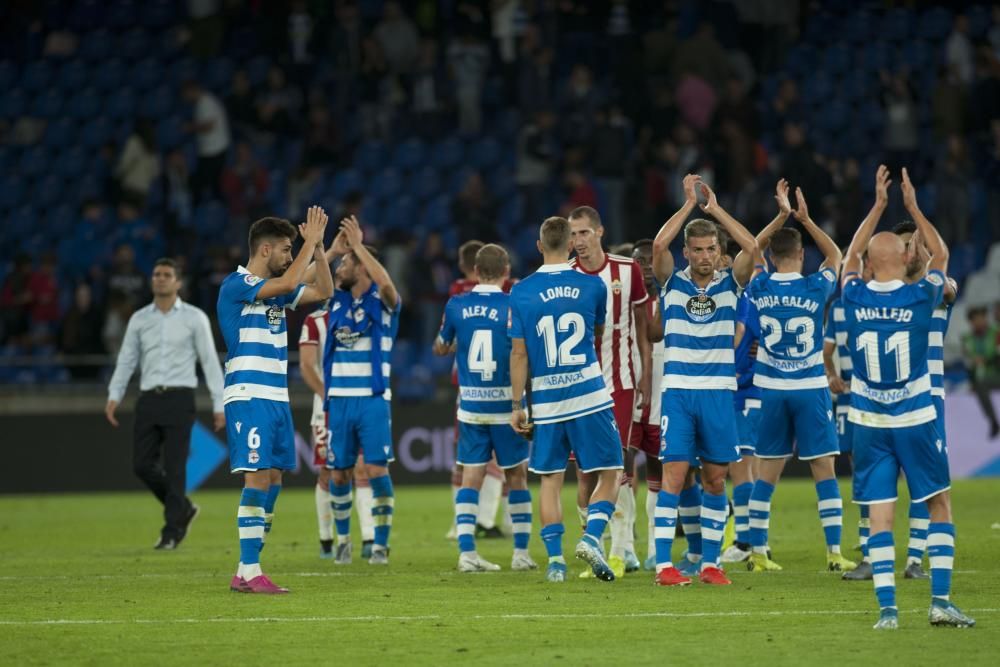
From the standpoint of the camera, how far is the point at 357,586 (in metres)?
11.5

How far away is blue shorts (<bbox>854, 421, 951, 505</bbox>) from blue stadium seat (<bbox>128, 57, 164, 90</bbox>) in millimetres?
22413

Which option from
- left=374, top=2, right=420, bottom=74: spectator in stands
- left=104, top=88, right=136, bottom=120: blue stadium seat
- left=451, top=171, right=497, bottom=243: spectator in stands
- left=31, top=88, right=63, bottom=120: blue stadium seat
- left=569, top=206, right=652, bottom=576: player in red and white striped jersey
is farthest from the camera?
left=31, top=88, right=63, bottom=120: blue stadium seat

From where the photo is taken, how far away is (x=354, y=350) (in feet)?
43.3

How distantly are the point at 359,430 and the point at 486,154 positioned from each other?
1479 cm

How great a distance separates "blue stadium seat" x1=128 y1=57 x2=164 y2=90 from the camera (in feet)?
95.8

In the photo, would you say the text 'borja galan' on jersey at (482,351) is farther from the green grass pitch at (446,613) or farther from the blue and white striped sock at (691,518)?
the blue and white striped sock at (691,518)

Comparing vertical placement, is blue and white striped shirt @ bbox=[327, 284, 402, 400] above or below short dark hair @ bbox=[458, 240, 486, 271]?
below

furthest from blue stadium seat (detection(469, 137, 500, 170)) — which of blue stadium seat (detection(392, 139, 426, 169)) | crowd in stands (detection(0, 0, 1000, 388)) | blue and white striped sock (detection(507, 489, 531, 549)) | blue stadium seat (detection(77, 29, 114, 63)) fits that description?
blue and white striped sock (detection(507, 489, 531, 549))

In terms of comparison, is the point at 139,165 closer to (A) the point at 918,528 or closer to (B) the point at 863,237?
Result: (A) the point at 918,528

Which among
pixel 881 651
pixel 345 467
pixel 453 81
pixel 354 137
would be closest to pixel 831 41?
pixel 453 81

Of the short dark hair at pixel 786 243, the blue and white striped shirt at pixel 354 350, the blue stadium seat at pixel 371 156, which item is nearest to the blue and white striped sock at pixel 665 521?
the short dark hair at pixel 786 243

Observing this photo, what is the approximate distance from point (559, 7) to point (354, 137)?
4.28 meters

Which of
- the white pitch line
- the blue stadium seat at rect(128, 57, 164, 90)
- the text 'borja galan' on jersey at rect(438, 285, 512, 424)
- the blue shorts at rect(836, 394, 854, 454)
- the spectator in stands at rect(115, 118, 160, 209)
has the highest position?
the blue stadium seat at rect(128, 57, 164, 90)

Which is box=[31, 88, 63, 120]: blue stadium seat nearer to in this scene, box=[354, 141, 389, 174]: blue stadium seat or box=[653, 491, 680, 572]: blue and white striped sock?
box=[354, 141, 389, 174]: blue stadium seat
